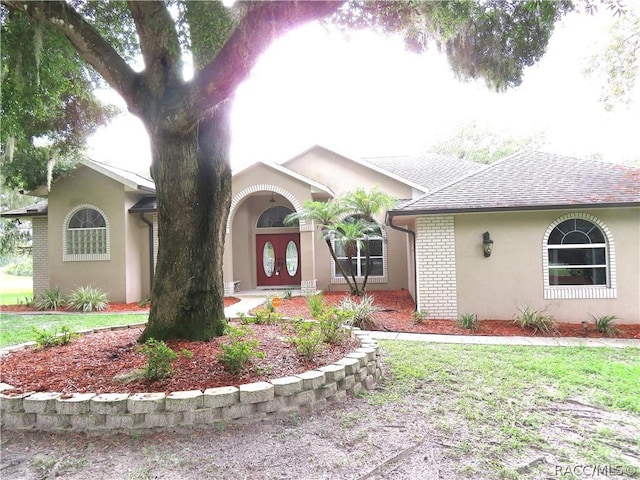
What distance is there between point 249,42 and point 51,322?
361 inches

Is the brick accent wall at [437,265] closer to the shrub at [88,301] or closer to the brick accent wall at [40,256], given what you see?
the shrub at [88,301]

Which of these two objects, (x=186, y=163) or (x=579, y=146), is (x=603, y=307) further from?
(x=579, y=146)

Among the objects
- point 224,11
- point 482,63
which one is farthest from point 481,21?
point 224,11

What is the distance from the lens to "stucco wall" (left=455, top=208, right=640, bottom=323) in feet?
27.5

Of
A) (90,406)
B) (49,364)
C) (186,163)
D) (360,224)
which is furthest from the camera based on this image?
(360,224)

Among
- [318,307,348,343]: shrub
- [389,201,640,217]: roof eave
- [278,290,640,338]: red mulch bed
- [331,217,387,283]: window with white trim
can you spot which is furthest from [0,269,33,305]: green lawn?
[389,201,640,217]: roof eave

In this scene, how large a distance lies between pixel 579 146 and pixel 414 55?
30.9 meters

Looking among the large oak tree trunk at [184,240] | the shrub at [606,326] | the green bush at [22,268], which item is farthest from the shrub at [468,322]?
the green bush at [22,268]

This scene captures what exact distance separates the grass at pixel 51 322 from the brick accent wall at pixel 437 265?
6.71 m

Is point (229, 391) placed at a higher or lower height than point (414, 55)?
lower

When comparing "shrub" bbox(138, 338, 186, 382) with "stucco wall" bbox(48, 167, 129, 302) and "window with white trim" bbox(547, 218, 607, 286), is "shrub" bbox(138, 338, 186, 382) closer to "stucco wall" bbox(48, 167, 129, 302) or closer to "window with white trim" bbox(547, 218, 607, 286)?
"window with white trim" bbox(547, 218, 607, 286)

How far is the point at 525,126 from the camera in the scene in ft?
99.1

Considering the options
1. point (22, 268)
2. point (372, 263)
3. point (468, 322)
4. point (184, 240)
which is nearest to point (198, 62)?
point (184, 240)

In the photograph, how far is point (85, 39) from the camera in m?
4.50
